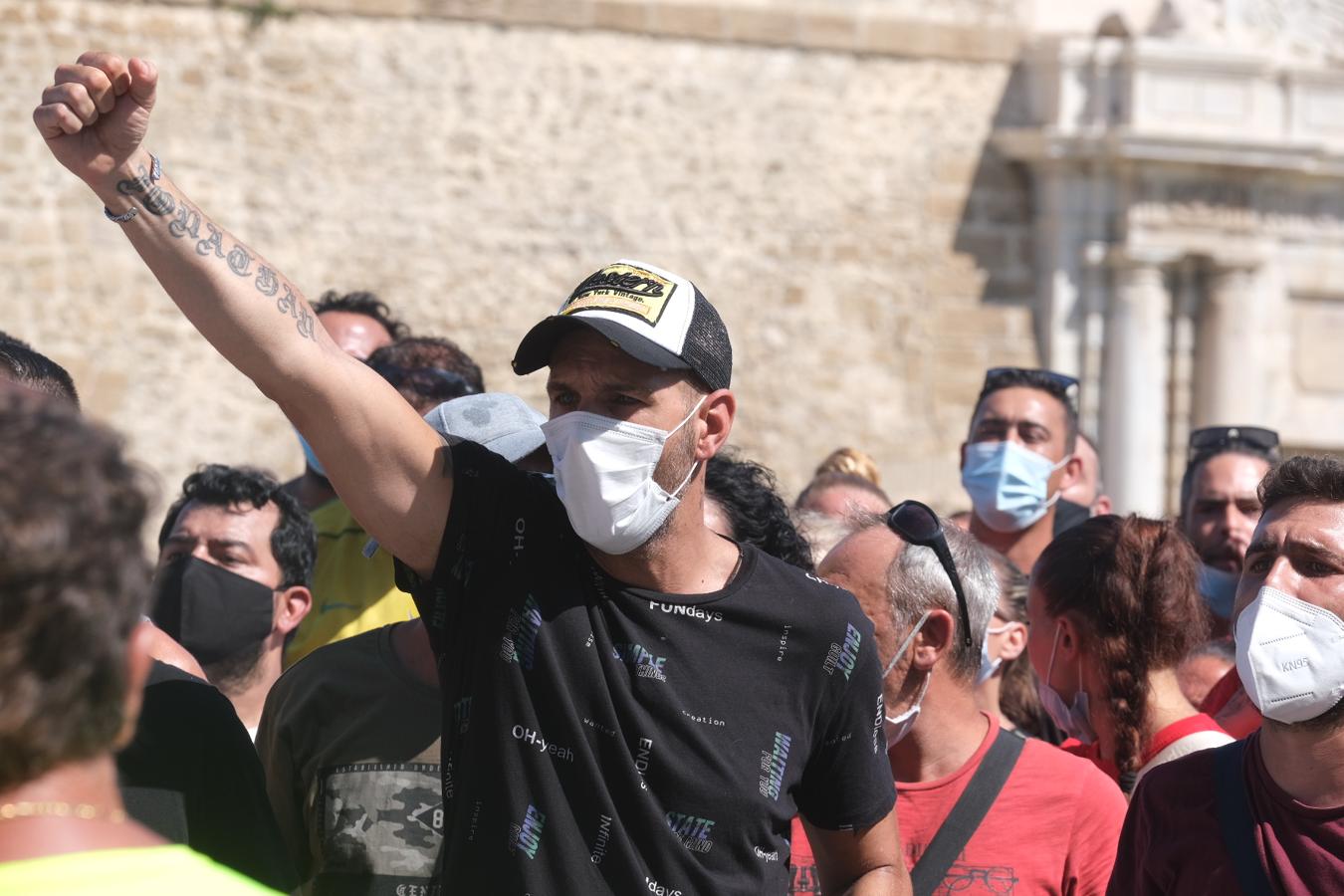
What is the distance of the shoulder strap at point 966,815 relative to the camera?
9.47 feet

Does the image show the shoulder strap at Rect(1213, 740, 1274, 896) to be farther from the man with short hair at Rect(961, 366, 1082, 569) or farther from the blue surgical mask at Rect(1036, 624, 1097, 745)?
the man with short hair at Rect(961, 366, 1082, 569)

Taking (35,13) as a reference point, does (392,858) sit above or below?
below

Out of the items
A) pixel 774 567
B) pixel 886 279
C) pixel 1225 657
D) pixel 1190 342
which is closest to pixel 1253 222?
pixel 1190 342

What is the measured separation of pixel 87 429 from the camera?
132 cm

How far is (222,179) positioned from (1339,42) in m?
7.96

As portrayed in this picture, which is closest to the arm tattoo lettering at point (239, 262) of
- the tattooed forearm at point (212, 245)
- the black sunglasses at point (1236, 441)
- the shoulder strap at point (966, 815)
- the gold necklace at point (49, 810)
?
the tattooed forearm at point (212, 245)

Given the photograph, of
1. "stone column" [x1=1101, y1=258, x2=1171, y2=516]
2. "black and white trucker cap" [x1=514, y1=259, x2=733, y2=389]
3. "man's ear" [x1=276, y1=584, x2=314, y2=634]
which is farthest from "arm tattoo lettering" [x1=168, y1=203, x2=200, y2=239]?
"stone column" [x1=1101, y1=258, x2=1171, y2=516]

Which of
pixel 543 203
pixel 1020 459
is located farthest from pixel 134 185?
pixel 543 203

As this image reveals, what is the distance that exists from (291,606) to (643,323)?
1.91 m

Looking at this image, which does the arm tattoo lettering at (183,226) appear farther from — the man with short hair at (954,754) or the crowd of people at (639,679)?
the man with short hair at (954,754)

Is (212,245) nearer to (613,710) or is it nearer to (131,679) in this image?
(613,710)

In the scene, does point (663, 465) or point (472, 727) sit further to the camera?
point (663, 465)

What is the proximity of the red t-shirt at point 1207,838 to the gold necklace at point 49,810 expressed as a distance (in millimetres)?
1843

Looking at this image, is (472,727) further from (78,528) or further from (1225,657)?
(1225,657)
